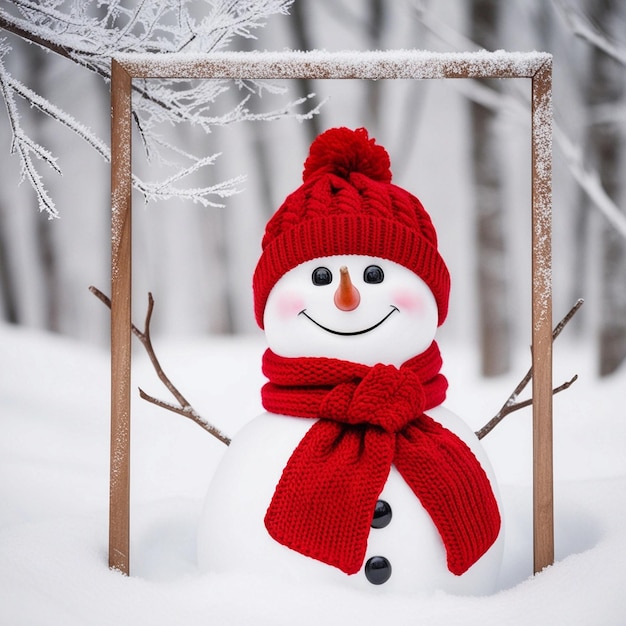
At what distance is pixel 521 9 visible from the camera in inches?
61.4

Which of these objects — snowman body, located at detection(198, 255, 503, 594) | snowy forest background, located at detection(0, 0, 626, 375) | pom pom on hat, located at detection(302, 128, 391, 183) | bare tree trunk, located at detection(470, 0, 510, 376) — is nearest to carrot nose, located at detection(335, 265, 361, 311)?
snowman body, located at detection(198, 255, 503, 594)

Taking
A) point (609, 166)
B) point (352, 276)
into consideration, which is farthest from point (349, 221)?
point (609, 166)

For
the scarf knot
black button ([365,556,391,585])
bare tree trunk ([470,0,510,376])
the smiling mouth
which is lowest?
black button ([365,556,391,585])

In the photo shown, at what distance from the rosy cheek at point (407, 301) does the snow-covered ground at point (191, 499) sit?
29 centimetres

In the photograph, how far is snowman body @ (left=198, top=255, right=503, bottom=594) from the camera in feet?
2.42

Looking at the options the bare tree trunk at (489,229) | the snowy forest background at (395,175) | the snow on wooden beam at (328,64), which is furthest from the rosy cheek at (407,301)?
the bare tree trunk at (489,229)

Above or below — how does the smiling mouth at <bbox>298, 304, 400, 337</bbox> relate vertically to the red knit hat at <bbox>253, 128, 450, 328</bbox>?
below

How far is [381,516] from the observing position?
736 millimetres

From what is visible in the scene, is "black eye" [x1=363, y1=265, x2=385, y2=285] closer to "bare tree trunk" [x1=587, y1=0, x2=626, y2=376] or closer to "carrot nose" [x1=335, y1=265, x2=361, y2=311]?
"carrot nose" [x1=335, y1=265, x2=361, y2=311]

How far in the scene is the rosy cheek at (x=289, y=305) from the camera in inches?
31.3

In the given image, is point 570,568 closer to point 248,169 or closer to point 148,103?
point 148,103

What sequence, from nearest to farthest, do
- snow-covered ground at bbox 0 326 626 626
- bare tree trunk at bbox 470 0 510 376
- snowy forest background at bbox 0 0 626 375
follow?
1. snow-covered ground at bbox 0 326 626 626
2. snowy forest background at bbox 0 0 626 375
3. bare tree trunk at bbox 470 0 510 376

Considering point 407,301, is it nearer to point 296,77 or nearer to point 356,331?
point 356,331

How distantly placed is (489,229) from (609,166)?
0.30m
